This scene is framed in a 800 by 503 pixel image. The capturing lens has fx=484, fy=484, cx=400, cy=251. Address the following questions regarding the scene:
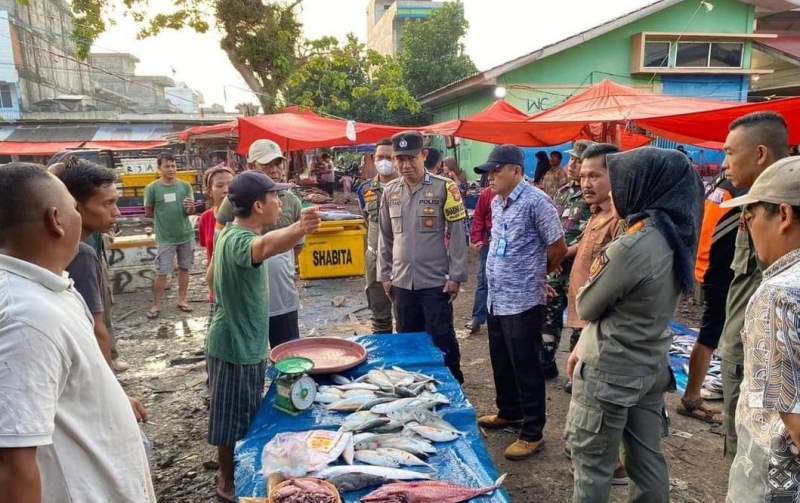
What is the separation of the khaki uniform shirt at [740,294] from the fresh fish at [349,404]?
182 centimetres

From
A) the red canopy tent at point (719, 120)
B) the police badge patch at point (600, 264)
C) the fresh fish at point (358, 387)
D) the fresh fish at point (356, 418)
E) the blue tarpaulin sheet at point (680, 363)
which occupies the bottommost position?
the blue tarpaulin sheet at point (680, 363)

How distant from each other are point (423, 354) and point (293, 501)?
149cm

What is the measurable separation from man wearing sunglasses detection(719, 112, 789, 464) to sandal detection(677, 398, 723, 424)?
4.68 ft

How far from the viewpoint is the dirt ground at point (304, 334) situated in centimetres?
305

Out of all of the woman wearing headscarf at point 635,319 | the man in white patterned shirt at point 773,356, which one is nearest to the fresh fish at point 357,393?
the woman wearing headscarf at point 635,319

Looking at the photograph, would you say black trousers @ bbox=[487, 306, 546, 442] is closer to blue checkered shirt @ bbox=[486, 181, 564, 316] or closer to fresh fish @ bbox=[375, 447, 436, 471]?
blue checkered shirt @ bbox=[486, 181, 564, 316]

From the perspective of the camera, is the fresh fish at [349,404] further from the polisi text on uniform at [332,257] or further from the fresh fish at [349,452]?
the polisi text on uniform at [332,257]

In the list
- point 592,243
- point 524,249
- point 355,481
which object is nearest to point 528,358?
point 524,249

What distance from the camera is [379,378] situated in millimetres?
2582

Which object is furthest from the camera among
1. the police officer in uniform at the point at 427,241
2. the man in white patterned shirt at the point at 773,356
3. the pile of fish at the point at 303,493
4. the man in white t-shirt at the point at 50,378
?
the police officer in uniform at the point at 427,241

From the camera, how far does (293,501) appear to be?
1.61m

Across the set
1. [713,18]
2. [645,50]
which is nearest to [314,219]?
[645,50]

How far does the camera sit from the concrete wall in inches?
517

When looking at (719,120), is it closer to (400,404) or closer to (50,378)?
(400,404)
